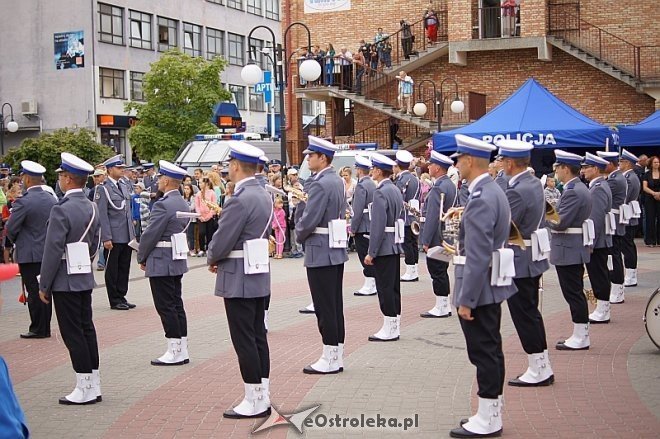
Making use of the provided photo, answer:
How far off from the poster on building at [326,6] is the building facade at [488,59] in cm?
4

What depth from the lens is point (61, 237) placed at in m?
8.40

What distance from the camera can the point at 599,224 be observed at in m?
11.2

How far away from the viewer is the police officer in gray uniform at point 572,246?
10.0 metres

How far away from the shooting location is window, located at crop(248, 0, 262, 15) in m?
65.6

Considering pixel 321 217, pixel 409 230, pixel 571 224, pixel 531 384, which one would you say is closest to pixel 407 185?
pixel 409 230

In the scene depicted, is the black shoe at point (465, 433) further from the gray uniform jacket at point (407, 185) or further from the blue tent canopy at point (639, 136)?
the blue tent canopy at point (639, 136)

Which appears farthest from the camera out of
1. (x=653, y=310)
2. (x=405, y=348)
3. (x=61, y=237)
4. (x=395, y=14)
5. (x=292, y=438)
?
(x=395, y=14)

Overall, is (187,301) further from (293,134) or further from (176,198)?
(293,134)

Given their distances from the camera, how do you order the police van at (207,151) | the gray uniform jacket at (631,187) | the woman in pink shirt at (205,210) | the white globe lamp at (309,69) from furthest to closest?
1. the police van at (207,151)
2. the woman in pink shirt at (205,210)
3. the white globe lamp at (309,69)
4. the gray uniform jacket at (631,187)

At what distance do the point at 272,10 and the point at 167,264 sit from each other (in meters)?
61.2

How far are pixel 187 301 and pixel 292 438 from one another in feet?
26.0

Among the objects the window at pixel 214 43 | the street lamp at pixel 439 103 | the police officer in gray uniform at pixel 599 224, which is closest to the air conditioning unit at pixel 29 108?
the window at pixel 214 43

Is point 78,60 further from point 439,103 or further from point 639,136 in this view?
point 639,136

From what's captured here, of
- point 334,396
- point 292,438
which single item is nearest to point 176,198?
point 334,396
